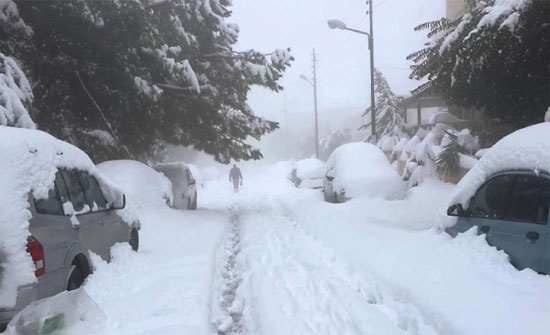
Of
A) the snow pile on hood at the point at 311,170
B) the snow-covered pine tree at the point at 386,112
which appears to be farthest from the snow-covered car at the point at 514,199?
the snow-covered pine tree at the point at 386,112

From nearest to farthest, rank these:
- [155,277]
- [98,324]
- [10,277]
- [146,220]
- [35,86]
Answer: [10,277], [98,324], [155,277], [146,220], [35,86]

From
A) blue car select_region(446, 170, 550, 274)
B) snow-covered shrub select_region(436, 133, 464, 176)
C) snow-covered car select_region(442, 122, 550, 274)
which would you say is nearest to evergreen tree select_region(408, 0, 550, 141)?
snow-covered shrub select_region(436, 133, 464, 176)

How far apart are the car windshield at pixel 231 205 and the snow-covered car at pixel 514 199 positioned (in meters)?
0.02

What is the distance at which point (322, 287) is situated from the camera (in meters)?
6.70

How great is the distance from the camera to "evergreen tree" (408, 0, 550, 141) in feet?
28.1

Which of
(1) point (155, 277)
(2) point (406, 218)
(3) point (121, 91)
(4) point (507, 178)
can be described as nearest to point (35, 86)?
(3) point (121, 91)

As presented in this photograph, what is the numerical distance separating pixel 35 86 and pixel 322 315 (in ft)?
35.7

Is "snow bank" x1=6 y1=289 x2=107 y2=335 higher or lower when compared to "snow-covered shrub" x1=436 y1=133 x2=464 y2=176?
lower

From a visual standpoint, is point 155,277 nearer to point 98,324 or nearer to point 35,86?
point 98,324

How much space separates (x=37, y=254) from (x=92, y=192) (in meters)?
2.36

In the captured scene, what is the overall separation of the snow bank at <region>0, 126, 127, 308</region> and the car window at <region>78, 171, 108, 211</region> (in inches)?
26.2

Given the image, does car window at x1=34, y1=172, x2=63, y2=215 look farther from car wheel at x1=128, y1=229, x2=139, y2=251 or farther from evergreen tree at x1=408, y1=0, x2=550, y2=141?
evergreen tree at x1=408, y1=0, x2=550, y2=141

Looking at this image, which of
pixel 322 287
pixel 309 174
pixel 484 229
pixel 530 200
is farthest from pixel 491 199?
pixel 309 174

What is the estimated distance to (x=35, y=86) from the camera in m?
13.4
